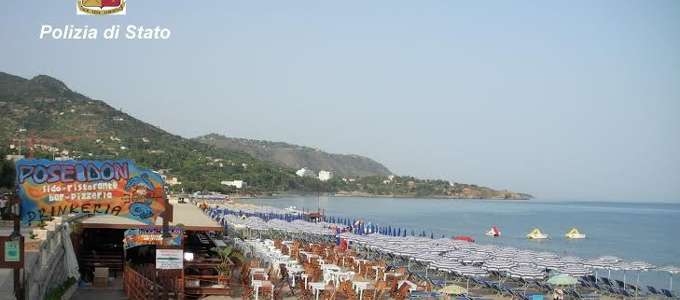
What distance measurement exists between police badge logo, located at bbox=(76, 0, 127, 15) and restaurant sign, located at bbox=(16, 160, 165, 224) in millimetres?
10888

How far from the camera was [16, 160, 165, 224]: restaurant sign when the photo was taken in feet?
35.6

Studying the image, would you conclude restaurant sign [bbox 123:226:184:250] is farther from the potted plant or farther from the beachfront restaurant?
the potted plant

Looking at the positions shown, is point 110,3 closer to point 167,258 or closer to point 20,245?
point 167,258

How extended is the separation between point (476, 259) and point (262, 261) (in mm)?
6343

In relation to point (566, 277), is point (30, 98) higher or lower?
higher

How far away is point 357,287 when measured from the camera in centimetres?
1689

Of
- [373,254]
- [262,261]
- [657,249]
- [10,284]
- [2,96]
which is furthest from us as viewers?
[2,96]

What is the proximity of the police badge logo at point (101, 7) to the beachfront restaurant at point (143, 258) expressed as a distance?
5.86m

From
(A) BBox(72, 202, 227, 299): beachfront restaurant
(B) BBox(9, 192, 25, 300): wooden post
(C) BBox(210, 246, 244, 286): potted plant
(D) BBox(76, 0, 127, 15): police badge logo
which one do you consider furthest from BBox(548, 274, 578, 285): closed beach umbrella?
(D) BBox(76, 0, 127, 15): police badge logo

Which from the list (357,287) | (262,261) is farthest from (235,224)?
(357,287)

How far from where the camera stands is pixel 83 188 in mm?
10984

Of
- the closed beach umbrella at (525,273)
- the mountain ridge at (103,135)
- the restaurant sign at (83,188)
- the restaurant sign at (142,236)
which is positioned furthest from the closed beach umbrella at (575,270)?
the mountain ridge at (103,135)

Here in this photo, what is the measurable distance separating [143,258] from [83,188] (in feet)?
27.0

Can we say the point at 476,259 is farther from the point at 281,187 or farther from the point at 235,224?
the point at 281,187
